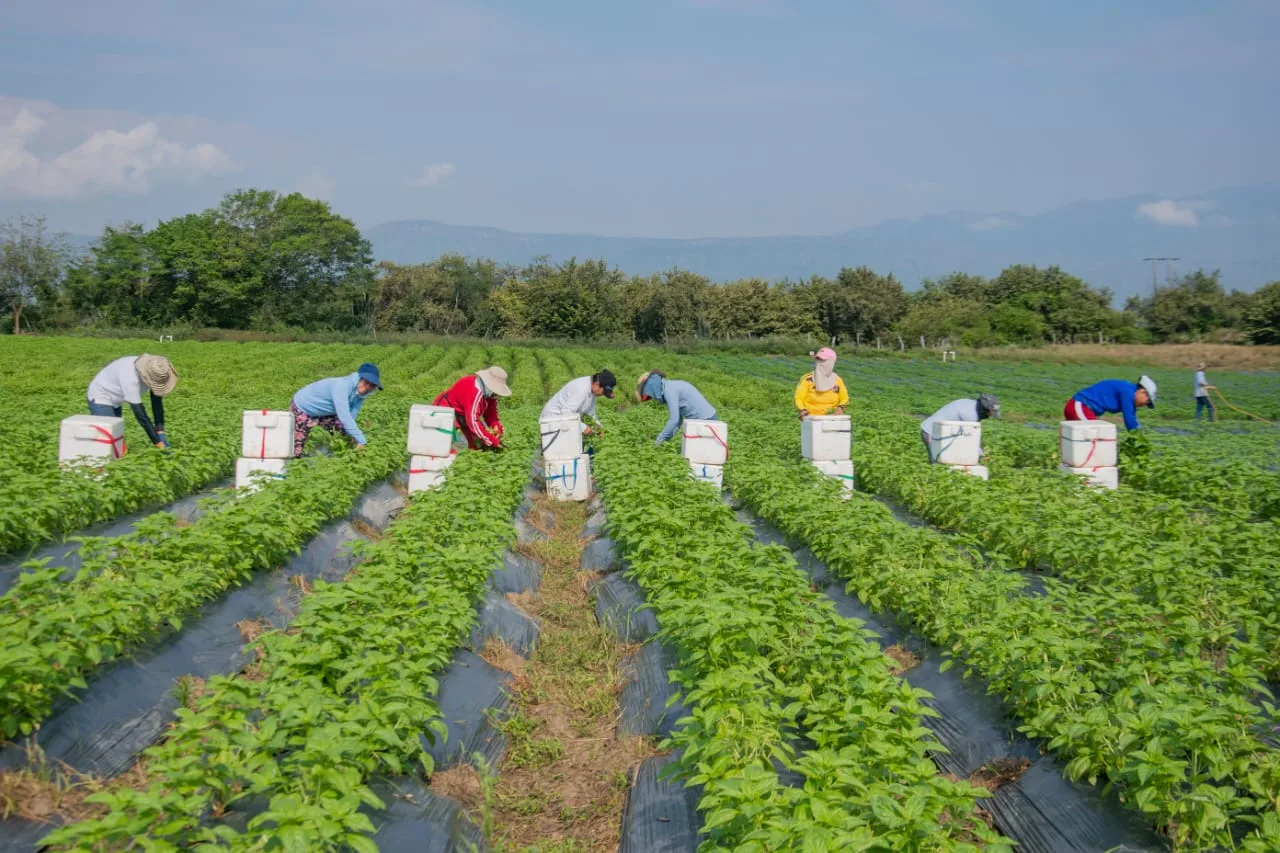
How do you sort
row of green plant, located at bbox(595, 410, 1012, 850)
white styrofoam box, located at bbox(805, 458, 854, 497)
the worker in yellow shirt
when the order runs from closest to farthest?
row of green plant, located at bbox(595, 410, 1012, 850) → white styrofoam box, located at bbox(805, 458, 854, 497) → the worker in yellow shirt

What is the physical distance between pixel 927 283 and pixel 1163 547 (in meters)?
90.3

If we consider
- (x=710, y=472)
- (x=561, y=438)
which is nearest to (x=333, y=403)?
(x=561, y=438)

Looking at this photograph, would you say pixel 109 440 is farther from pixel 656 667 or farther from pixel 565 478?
pixel 656 667

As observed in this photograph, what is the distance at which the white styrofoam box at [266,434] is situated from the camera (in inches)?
387

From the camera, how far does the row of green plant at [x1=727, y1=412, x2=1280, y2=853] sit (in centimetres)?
350

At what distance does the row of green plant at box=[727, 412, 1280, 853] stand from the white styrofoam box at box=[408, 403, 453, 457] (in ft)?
13.3

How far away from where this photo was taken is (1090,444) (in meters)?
10.7

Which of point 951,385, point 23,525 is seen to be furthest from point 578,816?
point 951,385

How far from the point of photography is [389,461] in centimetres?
1135

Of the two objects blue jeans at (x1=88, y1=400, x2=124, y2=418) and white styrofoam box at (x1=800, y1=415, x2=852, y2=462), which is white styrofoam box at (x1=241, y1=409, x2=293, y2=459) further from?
white styrofoam box at (x1=800, y1=415, x2=852, y2=462)

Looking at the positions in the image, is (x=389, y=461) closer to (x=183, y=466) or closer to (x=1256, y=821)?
(x=183, y=466)

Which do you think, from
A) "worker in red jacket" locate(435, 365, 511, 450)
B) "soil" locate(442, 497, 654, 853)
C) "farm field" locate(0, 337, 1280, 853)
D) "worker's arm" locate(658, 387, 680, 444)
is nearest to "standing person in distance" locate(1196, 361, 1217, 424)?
"farm field" locate(0, 337, 1280, 853)

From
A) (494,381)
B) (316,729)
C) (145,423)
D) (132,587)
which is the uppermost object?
(494,381)

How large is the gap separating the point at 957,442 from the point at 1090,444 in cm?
138
